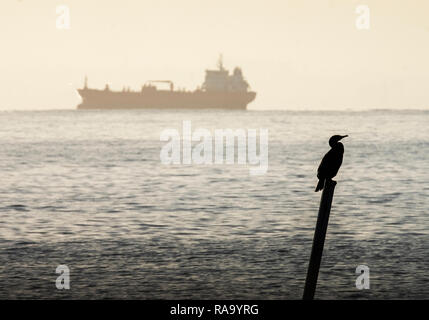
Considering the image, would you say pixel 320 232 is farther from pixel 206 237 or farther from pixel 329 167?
pixel 206 237

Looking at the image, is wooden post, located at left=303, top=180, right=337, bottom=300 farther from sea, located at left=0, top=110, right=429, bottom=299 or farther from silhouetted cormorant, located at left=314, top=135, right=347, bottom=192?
sea, located at left=0, top=110, right=429, bottom=299

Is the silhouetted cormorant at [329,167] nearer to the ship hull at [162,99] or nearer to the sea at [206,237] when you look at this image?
the sea at [206,237]

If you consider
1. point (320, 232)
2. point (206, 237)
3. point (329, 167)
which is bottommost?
point (206, 237)

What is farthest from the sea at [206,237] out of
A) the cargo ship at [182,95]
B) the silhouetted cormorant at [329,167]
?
the cargo ship at [182,95]

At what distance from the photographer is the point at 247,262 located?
1468 cm

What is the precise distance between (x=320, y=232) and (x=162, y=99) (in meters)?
183

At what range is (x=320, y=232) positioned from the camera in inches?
361

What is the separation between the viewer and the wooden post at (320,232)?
8.81 meters

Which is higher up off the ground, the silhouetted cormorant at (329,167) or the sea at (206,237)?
the silhouetted cormorant at (329,167)

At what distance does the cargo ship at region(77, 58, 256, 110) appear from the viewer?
190625 mm

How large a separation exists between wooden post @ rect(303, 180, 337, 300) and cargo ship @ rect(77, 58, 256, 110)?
181 m

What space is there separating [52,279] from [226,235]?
224 inches

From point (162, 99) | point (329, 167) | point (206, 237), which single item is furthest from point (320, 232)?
point (162, 99)
